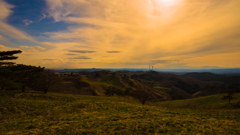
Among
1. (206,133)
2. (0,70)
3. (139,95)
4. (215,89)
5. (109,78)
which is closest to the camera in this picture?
(206,133)

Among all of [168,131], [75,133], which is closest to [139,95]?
[168,131]

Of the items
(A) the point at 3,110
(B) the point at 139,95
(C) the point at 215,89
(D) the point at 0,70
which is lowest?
(C) the point at 215,89

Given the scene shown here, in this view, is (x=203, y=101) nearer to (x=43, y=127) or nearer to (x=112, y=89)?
(x=112, y=89)

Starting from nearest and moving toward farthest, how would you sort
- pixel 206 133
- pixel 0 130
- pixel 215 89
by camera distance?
1. pixel 206 133
2. pixel 0 130
3. pixel 215 89

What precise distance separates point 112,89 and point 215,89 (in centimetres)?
11237

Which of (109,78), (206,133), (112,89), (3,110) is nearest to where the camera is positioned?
(206,133)

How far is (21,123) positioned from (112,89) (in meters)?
64.2

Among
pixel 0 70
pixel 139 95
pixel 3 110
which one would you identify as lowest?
pixel 139 95

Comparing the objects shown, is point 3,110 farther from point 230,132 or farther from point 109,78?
point 109,78

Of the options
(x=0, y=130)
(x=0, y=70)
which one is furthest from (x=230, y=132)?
(x=0, y=70)

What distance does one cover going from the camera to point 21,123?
13.1 m

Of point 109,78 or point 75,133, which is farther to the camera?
point 109,78

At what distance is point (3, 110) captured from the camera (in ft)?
55.3

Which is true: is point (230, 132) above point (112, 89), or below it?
above
